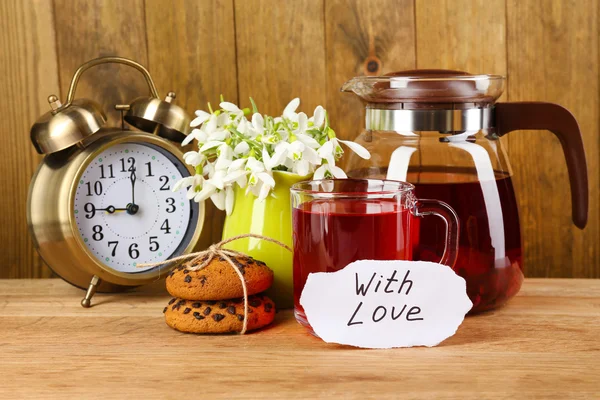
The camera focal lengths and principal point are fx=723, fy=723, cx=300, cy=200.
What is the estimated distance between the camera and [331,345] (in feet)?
2.87

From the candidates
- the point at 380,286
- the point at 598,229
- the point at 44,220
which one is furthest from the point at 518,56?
the point at 44,220

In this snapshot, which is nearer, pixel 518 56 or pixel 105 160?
pixel 105 160

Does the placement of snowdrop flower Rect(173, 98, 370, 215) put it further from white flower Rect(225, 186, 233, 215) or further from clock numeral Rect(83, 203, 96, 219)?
clock numeral Rect(83, 203, 96, 219)

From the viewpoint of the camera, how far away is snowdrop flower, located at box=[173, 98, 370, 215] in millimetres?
968

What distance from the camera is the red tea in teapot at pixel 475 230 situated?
36.8 inches

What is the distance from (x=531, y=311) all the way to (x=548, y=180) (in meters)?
0.35

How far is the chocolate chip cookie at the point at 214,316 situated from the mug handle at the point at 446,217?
0.24m

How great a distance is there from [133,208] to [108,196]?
0.13 ft

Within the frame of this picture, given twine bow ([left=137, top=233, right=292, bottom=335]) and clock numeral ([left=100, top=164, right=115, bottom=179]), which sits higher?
clock numeral ([left=100, top=164, right=115, bottom=179])

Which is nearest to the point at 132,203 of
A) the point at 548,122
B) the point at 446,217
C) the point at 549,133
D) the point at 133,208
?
the point at 133,208

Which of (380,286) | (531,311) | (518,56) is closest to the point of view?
(380,286)

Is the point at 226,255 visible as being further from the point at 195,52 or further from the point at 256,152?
the point at 195,52

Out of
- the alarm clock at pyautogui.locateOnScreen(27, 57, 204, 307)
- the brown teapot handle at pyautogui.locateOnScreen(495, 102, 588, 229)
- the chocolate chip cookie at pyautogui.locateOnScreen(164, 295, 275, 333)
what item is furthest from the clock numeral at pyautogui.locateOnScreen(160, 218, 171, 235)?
the brown teapot handle at pyautogui.locateOnScreen(495, 102, 588, 229)

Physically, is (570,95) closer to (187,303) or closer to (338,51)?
(338,51)
